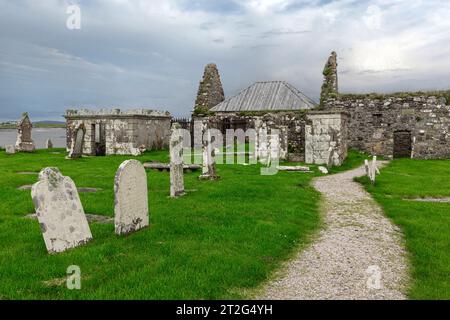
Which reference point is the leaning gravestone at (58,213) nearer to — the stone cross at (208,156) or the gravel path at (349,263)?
the gravel path at (349,263)

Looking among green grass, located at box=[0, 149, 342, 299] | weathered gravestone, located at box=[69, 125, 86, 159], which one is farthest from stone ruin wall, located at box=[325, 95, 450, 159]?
weathered gravestone, located at box=[69, 125, 86, 159]

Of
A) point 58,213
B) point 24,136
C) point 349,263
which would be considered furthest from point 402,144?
point 24,136

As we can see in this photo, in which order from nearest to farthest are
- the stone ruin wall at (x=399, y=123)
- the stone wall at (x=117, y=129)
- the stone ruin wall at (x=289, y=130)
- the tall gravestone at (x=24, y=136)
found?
the stone ruin wall at (x=289, y=130) < the stone ruin wall at (x=399, y=123) < the stone wall at (x=117, y=129) < the tall gravestone at (x=24, y=136)

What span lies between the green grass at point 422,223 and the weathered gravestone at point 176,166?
234 inches

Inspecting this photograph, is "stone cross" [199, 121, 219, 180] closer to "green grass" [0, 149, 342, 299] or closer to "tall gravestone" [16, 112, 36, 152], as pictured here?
"green grass" [0, 149, 342, 299]

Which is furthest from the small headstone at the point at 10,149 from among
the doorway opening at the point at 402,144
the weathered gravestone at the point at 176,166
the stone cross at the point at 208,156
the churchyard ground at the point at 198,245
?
the doorway opening at the point at 402,144

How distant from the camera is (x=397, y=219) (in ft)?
32.8

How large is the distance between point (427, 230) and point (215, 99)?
31.9 m

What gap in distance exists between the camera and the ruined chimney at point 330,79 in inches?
1239

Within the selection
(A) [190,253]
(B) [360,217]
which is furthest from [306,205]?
(A) [190,253]

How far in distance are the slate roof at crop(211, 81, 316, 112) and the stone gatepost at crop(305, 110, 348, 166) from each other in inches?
453

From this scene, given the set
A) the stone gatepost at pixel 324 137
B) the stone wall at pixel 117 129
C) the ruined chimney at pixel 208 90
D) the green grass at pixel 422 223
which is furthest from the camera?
the ruined chimney at pixel 208 90
